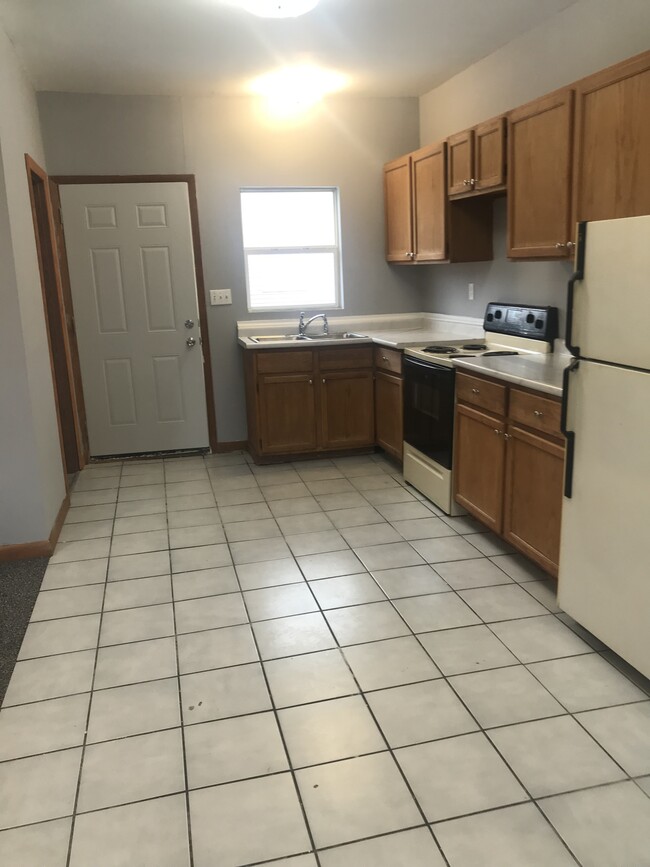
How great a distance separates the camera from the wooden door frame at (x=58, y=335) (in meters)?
4.27

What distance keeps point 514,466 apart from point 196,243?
3000mm

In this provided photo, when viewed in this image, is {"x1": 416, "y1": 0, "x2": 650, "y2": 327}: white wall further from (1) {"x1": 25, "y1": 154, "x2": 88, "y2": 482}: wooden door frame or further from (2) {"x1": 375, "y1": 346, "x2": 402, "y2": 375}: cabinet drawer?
(1) {"x1": 25, "y1": 154, "x2": 88, "y2": 482}: wooden door frame

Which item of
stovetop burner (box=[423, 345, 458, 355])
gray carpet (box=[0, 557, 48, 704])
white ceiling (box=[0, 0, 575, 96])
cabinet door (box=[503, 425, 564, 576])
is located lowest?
gray carpet (box=[0, 557, 48, 704])

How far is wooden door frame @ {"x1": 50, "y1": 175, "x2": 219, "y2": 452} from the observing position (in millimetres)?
4664

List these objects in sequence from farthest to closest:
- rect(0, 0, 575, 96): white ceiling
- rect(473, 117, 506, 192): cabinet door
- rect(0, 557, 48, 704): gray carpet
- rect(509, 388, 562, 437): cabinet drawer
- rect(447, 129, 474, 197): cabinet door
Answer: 1. rect(447, 129, 474, 197): cabinet door
2. rect(473, 117, 506, 192): cabinet door
3. rect(0, 0, 575, 96): white ceiling
4. rect(509, 388, 562, 437): cabinet drawer
5. rect(0, 557, 48, 704): gray carpet

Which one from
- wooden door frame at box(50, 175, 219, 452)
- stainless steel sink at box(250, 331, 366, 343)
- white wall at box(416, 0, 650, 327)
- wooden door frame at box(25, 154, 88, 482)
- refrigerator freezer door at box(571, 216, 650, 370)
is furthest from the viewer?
stainless steel sink at box(250, 331, 366, 343)

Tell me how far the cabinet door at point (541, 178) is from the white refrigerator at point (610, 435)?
0.92 metres

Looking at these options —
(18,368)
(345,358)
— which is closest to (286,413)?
(345,358)

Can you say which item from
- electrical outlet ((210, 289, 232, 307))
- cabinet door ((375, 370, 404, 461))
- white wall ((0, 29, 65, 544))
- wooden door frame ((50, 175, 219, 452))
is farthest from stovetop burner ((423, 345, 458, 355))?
white wall ((0, 29, 65, 544))

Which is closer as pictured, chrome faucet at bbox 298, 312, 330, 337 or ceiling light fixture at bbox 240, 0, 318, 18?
ceiling light fixture at bbox 240, 0, 318, 18

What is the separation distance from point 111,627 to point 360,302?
11.0 feet

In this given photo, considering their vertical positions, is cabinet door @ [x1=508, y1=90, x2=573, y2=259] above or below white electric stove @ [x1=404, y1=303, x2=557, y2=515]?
above

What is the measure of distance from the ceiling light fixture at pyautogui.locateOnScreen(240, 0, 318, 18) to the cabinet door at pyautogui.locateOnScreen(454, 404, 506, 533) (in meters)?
1.97

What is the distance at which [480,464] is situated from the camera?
3.33 metres
